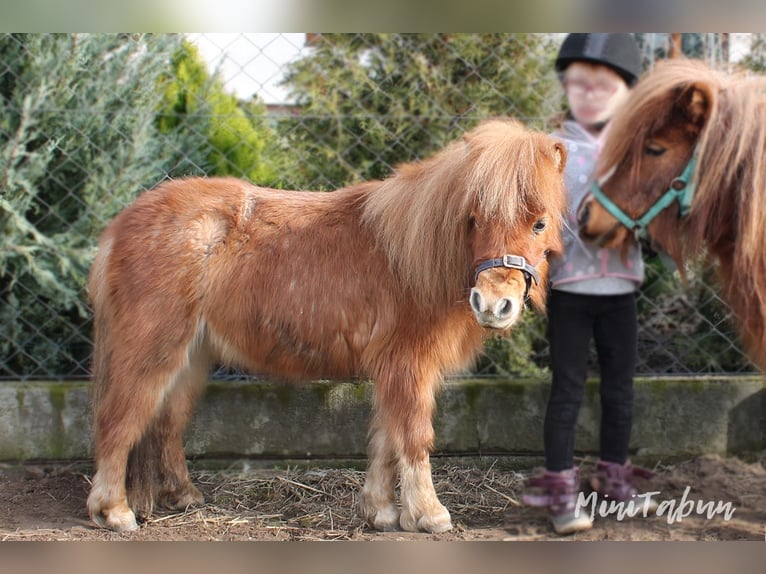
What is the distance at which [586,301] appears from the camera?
10.3 ft

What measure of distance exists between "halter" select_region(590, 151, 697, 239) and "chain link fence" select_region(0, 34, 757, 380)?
139 centimetres

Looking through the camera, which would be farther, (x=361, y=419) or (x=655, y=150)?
→ (x=361, y=419)

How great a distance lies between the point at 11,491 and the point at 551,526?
2.69m

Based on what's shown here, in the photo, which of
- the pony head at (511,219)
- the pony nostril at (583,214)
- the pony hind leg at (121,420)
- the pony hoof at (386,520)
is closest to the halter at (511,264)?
the pony head at (511,219)

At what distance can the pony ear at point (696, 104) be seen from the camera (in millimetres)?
2684

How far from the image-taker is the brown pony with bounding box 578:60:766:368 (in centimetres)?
263

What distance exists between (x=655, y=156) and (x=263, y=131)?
2395 millimetres

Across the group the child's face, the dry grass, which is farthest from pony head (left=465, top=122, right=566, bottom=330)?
the dry grass

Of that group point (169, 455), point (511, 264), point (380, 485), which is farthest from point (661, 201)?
point (169, 455)

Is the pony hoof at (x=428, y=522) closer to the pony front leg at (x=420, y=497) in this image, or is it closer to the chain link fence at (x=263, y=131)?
the pony front leg at (x=420, y=497)

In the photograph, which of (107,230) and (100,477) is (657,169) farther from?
(100,477)

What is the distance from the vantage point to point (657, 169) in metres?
2.77

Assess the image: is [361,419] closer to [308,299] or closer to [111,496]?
[308,299]
